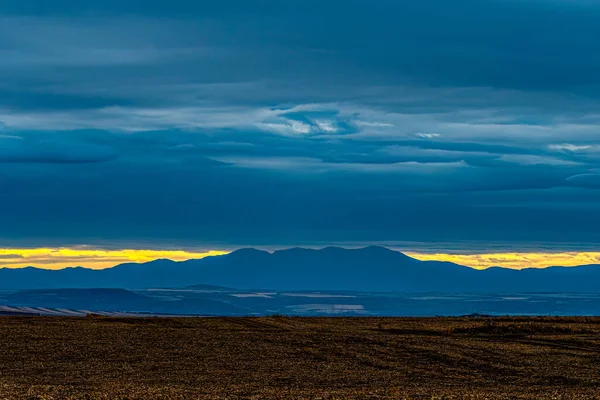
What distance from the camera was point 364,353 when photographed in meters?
56.9

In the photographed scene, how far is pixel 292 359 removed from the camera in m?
53.7

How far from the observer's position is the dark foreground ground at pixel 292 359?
40.5 m

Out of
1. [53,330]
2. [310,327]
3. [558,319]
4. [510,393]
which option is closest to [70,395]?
[510,393]

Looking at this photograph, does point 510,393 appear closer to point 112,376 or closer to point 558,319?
point 112,376

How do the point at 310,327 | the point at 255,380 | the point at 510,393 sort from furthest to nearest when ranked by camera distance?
the point at 310,327 → the point at 255,380 → the point at 510,393

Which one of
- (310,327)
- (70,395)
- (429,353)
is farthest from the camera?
(310,327)

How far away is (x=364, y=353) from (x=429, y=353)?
12.1ft

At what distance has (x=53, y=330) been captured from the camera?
65625mm

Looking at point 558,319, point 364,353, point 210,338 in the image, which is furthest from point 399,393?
point 558,319

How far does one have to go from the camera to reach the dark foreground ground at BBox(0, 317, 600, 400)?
133 ft

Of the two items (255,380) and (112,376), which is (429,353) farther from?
(112,376)

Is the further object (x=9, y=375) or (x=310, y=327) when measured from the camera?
(x=310, y=327)

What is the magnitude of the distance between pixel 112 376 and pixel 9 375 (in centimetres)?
480

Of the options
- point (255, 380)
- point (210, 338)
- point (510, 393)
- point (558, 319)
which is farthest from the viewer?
point (558, 319)
